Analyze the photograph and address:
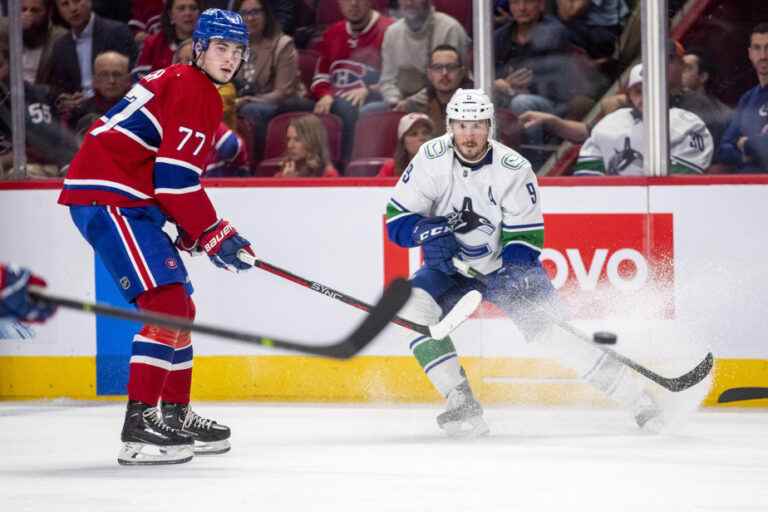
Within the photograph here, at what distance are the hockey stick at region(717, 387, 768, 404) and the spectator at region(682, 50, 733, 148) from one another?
34.4 inches

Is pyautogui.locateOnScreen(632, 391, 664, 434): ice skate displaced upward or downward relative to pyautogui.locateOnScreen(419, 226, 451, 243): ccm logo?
downward

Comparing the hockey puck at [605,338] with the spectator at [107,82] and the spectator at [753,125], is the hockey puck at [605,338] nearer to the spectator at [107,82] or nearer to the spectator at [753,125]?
the spectator at [753,125]

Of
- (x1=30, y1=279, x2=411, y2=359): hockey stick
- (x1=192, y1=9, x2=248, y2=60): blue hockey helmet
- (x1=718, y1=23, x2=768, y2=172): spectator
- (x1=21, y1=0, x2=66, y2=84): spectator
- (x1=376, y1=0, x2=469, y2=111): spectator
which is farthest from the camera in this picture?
(x1=21, y1=0, x2=66, y2=84): spectator

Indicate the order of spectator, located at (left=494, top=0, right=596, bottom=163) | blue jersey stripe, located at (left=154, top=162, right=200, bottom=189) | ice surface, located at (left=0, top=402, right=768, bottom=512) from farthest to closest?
spectator, located at (left=494, top=0, right=596, bottom=163) → blue jersey stripe, located at (left=154, top=162, right=200, bottom=189) → ice surface, located at (left=0, top=402, right=768, bottom=512)

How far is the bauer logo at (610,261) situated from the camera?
16.9 ft

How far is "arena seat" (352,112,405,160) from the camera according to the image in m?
5.51

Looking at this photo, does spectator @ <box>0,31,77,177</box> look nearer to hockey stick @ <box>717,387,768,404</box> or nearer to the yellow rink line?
the yellow rink line

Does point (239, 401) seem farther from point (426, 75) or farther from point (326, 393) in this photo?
point (426, 75)

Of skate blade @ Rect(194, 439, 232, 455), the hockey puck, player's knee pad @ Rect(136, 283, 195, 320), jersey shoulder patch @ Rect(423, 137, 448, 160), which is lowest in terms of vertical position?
skate blade @ Rect(194, 439, 232, 455)

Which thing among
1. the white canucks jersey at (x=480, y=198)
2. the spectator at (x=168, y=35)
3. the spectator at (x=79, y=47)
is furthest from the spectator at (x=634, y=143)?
the spectator at (x=79, y=47)

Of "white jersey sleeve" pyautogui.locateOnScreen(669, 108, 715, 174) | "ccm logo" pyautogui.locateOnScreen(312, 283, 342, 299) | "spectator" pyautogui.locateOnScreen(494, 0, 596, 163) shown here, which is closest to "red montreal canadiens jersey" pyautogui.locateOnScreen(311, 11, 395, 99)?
"spectator" pyautogui.locateOnScreen(494, 0, 596, 163)

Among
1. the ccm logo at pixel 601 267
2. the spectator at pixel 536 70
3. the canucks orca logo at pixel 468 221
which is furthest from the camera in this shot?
the spectator at pixel 536 70

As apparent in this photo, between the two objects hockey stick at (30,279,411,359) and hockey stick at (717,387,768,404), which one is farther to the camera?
hockey stick at (717,387,768,404)

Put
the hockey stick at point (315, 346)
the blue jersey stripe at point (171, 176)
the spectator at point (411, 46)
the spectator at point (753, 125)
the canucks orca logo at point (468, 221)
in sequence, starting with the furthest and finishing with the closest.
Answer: the spectator at point (411, 46), the spectator at point (753, 125), the canucks orca logo at point (468, 221), the blue jersey stripe at point (171, 176), the hockey stick at point (315, 346)
